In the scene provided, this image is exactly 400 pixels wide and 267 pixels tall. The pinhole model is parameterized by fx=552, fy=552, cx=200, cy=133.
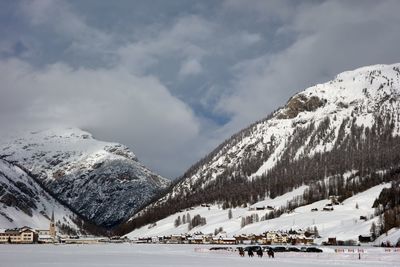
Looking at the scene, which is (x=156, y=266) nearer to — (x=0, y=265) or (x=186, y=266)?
(x=186, y=266)

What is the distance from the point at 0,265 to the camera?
76.0 m

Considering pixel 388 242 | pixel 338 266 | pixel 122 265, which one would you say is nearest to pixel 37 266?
pixel 122 265

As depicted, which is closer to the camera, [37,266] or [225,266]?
[37,266]

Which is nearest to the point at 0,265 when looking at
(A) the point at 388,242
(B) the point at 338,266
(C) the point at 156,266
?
(C) the point at 156,266

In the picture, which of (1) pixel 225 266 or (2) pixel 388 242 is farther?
(2) pixel 388 242

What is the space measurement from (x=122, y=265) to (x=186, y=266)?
9764mm

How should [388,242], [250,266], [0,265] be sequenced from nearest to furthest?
[0,265] < [250,266] < [388,242]

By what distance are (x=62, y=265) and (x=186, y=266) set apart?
714 inches

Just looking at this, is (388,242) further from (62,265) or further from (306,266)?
(62,265)

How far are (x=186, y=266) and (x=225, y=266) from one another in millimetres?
6066

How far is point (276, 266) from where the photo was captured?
82.1m

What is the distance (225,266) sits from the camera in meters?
82.3

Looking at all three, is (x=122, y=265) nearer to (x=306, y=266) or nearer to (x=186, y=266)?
(x=186, y=266)

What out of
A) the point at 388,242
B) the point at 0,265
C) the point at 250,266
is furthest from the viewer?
the point at 388,242
